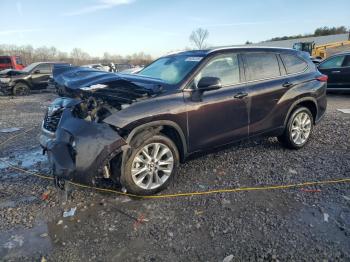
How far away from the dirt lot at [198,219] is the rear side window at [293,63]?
1550mm

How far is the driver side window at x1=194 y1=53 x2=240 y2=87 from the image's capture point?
4.44m

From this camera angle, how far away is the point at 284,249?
290 centimetres

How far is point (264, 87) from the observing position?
4.94 meters

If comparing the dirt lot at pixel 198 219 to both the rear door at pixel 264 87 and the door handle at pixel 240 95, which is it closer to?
the rear door at pixel 264 87

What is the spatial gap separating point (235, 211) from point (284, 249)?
799 millimetres

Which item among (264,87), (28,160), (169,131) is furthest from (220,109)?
(28,160)

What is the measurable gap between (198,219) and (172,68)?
A: 242 centimetres

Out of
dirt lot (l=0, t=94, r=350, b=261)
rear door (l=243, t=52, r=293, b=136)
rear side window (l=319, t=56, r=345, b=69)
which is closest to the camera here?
dirt lot (l=0, t=94, r=350, b=261)

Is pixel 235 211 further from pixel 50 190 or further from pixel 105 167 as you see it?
pixel 50 190

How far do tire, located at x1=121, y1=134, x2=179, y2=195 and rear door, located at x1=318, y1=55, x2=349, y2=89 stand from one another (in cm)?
993

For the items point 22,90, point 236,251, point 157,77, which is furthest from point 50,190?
point 22,90

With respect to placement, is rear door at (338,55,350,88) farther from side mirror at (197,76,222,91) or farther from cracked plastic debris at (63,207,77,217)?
cracked plastic debris at (63,207,77,217)

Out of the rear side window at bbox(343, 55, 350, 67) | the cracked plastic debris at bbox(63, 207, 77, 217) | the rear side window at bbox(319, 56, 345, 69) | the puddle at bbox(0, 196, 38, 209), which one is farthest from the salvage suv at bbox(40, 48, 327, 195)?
the rear side window at bbox(319, 56, 345, 69)

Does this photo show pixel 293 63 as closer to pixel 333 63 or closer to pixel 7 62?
pixel 333 63
